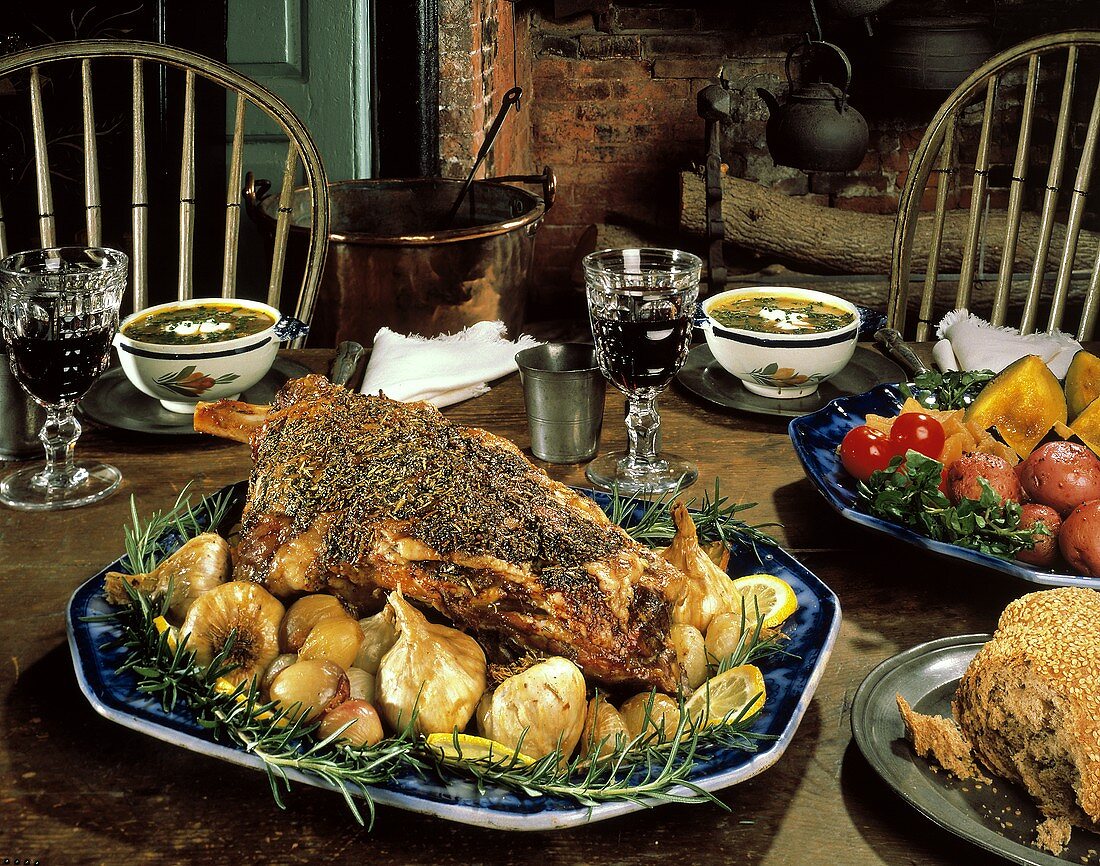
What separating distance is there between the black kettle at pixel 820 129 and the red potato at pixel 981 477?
2.98 m

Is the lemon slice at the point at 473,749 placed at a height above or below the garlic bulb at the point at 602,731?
above

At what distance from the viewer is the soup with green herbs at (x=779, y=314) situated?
1.62 metres

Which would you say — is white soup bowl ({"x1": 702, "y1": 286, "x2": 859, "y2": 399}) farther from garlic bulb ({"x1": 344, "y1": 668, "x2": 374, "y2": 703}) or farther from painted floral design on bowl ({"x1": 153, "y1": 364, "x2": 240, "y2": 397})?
garlic bulb ({"x1": 344, "y1": 668, "x2": 374, "y2": 703})

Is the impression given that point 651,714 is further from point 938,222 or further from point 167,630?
point 938,222

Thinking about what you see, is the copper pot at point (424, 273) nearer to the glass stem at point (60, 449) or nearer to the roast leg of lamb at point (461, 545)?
the glass stem at point (60, 449)

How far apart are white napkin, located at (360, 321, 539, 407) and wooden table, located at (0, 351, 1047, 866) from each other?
1.85 feet

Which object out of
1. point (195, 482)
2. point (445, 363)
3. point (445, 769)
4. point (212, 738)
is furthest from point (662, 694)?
point (445, 363)

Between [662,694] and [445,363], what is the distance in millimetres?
905

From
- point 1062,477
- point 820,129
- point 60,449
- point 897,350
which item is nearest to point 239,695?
point 60,449

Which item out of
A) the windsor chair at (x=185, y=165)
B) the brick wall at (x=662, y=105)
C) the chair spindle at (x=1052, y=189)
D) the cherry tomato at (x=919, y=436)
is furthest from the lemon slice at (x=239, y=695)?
the brick wall at (x=662, y=105)

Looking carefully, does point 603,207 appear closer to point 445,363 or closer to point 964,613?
point 445,363

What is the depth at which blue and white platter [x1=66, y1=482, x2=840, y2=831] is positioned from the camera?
2.37ft

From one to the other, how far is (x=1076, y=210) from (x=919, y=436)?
1166 millimetres

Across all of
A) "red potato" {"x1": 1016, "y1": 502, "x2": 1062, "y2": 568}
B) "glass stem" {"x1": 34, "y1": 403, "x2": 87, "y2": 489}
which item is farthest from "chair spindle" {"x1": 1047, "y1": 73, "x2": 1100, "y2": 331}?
"glass stem" {"x1": 34, "y1": 403, "x2": 87, "y2": 489}
